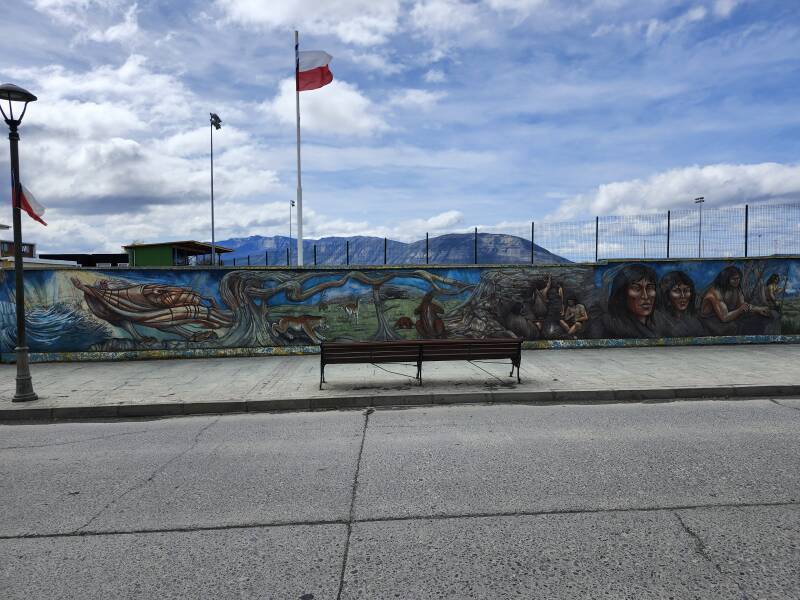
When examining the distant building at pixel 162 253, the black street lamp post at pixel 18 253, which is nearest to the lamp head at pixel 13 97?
the black street lamp post at pixel 18 253

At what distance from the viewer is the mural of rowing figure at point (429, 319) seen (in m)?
13.8

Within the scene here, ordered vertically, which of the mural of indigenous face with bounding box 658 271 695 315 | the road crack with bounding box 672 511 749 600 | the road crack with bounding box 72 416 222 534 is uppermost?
the mural of indigenous face with bounding box 658 271 695 315

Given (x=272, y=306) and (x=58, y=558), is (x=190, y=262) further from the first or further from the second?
(x=58, y=558)

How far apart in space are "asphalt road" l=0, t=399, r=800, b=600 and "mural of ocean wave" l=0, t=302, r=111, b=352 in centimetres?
654

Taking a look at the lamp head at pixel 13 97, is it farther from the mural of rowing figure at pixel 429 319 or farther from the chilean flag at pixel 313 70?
the chilean flag at pixel 313 70

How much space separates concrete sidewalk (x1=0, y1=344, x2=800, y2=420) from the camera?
870 cm

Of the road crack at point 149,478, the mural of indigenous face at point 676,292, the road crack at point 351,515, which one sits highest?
the mural of indigenous face at point 676,292

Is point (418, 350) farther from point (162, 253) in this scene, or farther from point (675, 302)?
point (162, 253)

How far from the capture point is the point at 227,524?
4352 mm

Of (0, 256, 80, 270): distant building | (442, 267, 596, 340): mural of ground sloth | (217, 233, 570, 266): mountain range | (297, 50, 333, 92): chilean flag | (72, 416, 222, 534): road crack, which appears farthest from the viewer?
(297, 50, 333, 92): chilean flag

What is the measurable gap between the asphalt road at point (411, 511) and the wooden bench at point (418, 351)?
2470 mm

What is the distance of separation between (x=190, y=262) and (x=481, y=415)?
101 feet

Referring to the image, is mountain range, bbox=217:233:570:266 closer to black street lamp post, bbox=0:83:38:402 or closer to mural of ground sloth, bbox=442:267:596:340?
mural of ground sloth, bbox=442:267:596:340

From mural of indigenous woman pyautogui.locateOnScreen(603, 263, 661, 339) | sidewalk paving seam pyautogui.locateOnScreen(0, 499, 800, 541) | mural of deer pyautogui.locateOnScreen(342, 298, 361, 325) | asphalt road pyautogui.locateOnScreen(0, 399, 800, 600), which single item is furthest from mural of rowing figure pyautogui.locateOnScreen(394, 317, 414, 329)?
sidewalk paving seam pyautogui.locateOnScreen(0, 499, 800, 541)
